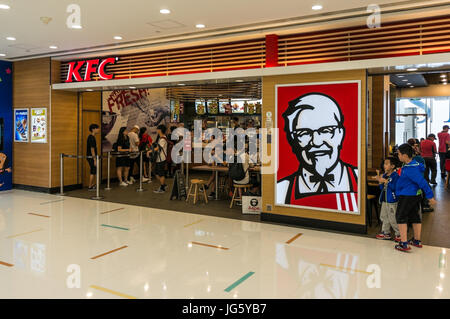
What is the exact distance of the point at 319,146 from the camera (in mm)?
6031

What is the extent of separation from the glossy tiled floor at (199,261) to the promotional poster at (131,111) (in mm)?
4571

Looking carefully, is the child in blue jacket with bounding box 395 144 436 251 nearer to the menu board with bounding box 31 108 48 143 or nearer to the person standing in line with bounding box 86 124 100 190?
the person standing in line with bounding box 86 124 100 190

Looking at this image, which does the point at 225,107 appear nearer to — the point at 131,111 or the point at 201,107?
the point at 201,107

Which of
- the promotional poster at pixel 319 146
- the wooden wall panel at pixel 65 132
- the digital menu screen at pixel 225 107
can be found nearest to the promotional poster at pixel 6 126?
the wooden wall panel at pixel 65 132

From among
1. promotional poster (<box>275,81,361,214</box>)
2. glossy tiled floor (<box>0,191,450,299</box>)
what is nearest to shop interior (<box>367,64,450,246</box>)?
promotional poster (<box>275,81,361,214</box>)

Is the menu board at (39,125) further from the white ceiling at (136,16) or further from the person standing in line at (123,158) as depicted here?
the white ceiling at (136,16)

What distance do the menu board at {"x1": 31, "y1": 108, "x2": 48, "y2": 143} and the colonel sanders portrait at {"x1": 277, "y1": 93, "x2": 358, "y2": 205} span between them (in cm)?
603

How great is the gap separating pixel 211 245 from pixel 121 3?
356 cm

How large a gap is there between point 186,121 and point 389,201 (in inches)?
355

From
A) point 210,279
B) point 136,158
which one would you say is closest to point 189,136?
point 136,158

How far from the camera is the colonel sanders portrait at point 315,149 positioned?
19.3 feet

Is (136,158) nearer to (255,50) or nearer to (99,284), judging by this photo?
(255,50)

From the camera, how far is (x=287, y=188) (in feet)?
20.7

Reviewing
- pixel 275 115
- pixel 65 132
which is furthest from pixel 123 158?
pixel 275 115
